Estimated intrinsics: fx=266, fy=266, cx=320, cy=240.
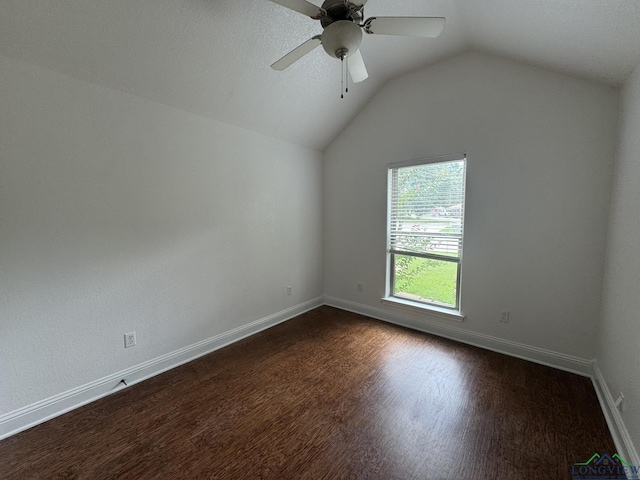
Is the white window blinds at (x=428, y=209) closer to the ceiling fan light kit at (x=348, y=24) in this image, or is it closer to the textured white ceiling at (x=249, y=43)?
the textured white ceiling at (x=249, y=43)

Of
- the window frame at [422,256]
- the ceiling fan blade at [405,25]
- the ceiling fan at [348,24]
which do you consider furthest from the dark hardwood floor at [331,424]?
the ceiling fan blade at [405,25]

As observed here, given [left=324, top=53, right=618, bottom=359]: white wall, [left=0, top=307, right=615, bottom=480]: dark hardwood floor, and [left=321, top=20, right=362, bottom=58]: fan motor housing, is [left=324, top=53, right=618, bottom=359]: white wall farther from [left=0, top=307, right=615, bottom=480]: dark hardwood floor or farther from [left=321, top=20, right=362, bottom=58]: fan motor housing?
[left=321, top=20, right=362, bottom=58]: fan motor housing

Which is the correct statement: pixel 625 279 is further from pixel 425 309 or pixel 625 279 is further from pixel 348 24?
pixel 348 24

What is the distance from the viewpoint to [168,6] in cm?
168

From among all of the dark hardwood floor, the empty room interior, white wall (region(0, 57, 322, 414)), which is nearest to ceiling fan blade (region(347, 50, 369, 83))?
the empty room interior

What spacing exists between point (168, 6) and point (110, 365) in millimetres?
2593

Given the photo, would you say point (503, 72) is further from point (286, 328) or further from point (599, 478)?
point (286, 328)

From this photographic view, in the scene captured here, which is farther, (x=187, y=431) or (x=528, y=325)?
(x=528, y=325)

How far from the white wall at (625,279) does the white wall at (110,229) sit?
120 inches

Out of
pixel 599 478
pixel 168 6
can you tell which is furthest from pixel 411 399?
pixel 168 6

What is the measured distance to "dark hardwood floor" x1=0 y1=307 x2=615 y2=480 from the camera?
1469 millimetres

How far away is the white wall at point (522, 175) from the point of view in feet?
7.20

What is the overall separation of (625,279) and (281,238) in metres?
3.02

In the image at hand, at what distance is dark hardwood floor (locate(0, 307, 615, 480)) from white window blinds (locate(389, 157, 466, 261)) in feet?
3.90
